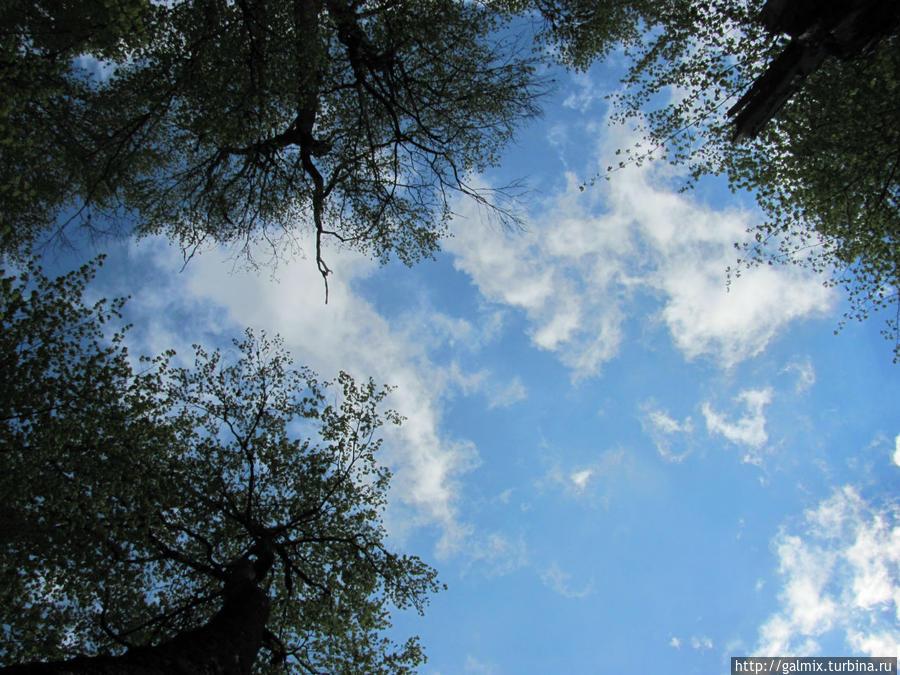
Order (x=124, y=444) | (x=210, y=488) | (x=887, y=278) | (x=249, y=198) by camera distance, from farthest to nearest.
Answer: (x=249, y=198)
(x=210, y=488)
(x=887, y=278)
(x=124, y=444)

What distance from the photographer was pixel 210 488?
13.2 m

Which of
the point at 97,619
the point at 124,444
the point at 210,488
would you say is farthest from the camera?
the point at 210,488

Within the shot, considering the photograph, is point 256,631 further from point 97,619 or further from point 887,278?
point 887,278

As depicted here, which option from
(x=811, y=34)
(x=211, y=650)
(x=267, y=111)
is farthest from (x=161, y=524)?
(x=811, y=34)

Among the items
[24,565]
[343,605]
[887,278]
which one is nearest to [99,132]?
[24,565]

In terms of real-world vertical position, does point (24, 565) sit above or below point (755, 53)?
below

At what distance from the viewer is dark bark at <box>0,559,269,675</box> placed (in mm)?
6046

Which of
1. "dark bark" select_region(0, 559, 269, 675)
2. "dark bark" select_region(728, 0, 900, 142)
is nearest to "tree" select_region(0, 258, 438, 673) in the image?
"dark bark" select_region(0, 559, 269, 675)

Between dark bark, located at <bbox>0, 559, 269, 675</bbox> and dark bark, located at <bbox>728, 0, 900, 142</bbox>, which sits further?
dark bark, located at <bbox>728, 0, 900, 142</bbox>

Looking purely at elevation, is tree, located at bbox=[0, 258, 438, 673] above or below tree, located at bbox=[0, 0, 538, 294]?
below

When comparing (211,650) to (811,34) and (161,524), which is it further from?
(811,34)

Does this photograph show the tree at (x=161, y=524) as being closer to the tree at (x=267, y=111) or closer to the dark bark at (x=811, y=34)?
the tree at (x=267, y=111)

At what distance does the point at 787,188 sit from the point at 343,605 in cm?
1769

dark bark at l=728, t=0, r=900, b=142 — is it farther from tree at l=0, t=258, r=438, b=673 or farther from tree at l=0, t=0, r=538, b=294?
tree at l=0, t=258, r=438, b=673
